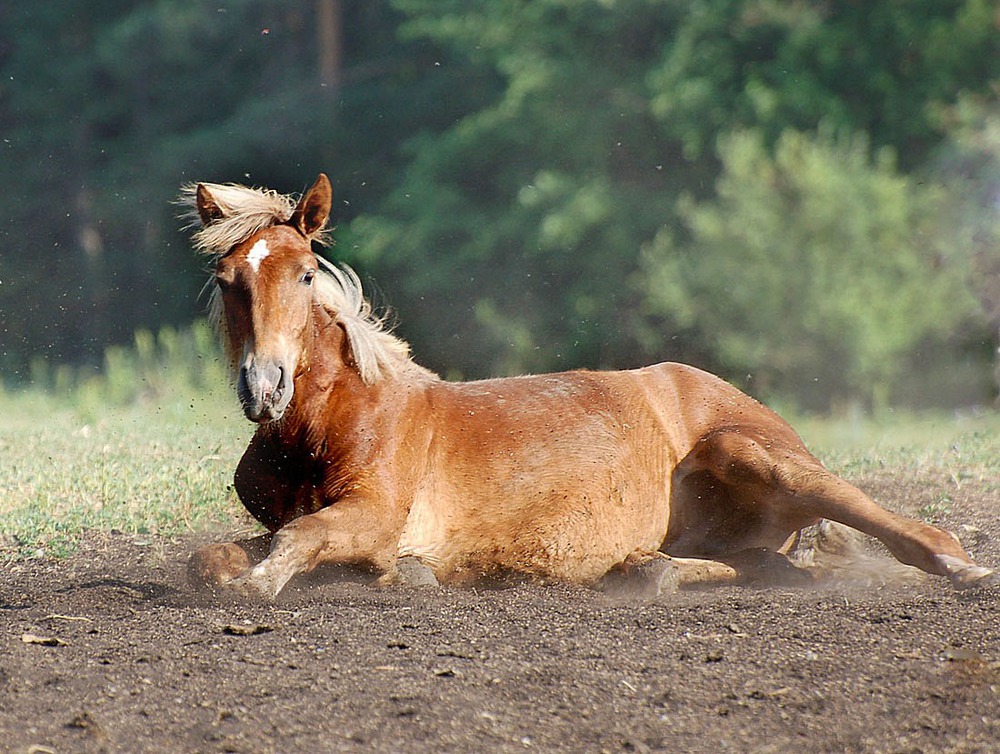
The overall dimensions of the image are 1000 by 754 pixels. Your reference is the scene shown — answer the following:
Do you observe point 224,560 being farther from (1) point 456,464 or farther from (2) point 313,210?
(2) point 313,210

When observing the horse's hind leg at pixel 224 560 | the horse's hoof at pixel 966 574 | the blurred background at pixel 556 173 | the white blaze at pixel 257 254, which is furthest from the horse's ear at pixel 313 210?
the blurred background at pixel 556 173

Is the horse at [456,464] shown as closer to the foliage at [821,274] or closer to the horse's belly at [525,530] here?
the horse's belly at [525,530]

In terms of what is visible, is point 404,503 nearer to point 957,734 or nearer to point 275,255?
point 275,255

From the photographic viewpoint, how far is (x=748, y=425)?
5332mm

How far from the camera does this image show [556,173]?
715 inches

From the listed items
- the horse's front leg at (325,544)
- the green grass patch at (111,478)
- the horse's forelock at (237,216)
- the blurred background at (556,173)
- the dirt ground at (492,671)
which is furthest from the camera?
the blurred background at (556,173)

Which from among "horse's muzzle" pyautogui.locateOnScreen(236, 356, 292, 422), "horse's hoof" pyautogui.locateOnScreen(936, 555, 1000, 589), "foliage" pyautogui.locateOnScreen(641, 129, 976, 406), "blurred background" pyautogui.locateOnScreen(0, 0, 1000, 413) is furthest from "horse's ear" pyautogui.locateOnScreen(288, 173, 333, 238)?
"foliage" pyautogui.locateOnScreen(641, 129, 976, 406)

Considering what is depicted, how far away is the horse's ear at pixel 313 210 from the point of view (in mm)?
4699

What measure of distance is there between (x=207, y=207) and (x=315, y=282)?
518 mm

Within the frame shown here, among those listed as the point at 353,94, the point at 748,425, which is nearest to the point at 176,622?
the point at 748,425

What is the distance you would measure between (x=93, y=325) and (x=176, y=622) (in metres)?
20.0

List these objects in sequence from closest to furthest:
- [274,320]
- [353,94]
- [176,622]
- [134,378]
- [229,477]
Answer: [176,622]
[274,320]
[229,477]
[134,378]
[353,94]

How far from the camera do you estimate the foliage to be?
14281 millimetres

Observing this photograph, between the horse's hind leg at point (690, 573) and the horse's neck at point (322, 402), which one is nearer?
the horse's neck at point (322, 402)
